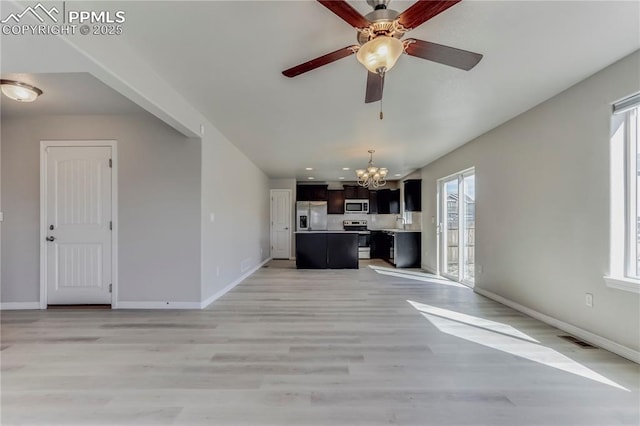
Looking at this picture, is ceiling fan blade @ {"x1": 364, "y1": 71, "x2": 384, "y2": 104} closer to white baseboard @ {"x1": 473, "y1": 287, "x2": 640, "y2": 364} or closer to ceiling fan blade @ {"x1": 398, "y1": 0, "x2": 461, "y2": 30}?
ceiling fan blade @ {"x1": 398, "y1": 0, "x2": 461, "y2": 30}

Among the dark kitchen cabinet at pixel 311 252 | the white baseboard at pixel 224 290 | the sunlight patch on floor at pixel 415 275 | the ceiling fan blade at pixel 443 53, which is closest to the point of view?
the ceiling fan blade at pixel 443 53

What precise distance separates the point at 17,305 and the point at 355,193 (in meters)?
7.32

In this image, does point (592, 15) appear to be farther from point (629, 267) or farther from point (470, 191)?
point (470, 191)

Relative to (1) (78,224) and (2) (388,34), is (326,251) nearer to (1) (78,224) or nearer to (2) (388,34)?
(1) (78,224)

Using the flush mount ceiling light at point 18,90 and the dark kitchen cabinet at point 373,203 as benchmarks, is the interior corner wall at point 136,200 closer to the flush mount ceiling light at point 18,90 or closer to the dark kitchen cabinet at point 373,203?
the flush mount ceiling light at point 18,90

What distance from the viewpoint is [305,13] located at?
176 cm

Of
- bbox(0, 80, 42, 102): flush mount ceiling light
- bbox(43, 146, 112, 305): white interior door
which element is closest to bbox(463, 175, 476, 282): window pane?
bbox(43, 146, 112, 305): white interior door

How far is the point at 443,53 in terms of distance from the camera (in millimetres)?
1644

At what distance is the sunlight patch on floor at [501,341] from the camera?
7.10 feet

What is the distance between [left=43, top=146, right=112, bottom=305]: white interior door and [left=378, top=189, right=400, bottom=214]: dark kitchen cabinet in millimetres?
6818

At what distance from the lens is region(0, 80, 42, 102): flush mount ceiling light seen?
2.61 m

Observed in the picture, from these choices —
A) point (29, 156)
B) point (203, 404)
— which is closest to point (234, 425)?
point (203, 404)

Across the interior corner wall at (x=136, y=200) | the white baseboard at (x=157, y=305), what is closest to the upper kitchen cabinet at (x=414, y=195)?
the interior corner wall at (x=136, y=200)

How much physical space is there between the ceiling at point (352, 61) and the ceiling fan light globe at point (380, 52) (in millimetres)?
404
